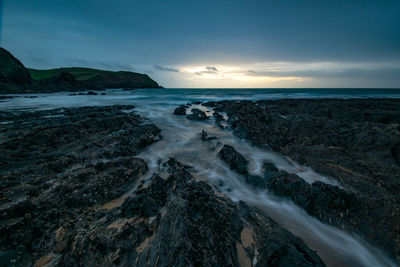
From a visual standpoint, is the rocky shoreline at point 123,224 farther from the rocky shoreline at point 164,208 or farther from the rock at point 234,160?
the rock at point 234,160

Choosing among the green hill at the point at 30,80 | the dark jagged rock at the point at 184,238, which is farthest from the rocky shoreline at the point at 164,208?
the green hill at the point at 30,80

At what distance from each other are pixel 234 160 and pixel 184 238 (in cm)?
354

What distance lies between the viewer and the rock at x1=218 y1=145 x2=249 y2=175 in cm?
494

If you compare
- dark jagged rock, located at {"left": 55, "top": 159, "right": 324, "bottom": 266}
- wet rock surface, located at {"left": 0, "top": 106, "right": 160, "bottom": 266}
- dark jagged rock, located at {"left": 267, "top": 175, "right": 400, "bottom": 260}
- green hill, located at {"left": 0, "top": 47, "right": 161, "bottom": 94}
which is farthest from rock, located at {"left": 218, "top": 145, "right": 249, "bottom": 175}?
green hill, located at {"left": 0, "top": 47, "right": 161, "bottom": 94}

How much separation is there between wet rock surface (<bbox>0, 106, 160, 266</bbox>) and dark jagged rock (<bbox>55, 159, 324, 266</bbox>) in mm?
274

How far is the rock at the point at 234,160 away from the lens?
494cm

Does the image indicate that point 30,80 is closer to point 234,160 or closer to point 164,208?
point 234,160

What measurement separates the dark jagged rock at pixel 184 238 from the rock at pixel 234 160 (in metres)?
2.05

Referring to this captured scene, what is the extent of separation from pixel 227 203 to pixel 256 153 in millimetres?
3789

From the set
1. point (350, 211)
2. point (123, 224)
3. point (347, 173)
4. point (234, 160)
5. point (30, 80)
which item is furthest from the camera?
point (30, 80)

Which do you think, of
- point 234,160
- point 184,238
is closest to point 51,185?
point 184,238

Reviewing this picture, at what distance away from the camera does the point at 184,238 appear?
1.99 meters

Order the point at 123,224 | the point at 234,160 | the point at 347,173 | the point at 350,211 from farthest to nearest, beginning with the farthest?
the point at 234,160 → the point at 347,173 → the point at 350,211 → the point at 123,224

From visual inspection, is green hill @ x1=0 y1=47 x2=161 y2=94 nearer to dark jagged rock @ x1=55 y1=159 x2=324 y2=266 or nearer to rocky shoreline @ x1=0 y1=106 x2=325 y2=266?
rocky shoreline @ x1=0 y1=106 x2=325 y2=266
